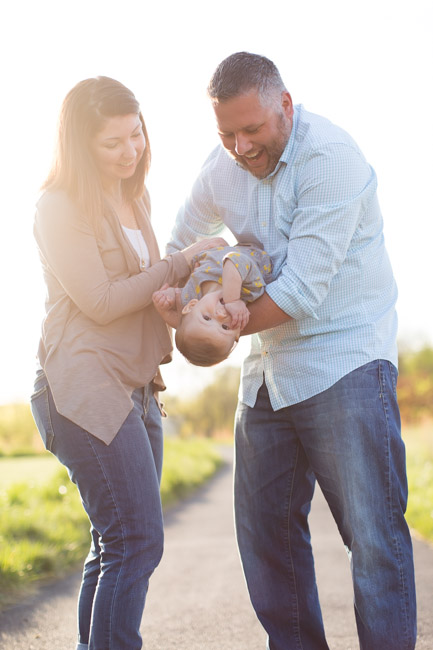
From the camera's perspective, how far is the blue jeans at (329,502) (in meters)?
2.77

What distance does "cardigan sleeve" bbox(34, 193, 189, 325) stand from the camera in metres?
2.69

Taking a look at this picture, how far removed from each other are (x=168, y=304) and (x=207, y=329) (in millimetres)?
171

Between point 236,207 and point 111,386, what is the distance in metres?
0.95

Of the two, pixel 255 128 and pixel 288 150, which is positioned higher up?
pixel 255 128

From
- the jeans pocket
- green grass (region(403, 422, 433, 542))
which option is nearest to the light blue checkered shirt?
the jeans pocket

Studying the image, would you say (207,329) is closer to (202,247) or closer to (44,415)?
(202,247)

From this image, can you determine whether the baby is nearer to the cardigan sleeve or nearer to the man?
the man

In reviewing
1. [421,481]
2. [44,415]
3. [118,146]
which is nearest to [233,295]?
[118,146]

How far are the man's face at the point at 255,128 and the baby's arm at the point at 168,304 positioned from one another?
0.59 m

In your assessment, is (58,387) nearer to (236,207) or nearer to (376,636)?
(236,207)

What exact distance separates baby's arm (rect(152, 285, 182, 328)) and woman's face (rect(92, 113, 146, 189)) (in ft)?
1.55

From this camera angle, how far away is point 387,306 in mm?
2992

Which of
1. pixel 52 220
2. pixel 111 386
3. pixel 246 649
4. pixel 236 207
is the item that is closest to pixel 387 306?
pixel 236 207

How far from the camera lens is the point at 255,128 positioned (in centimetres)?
286
